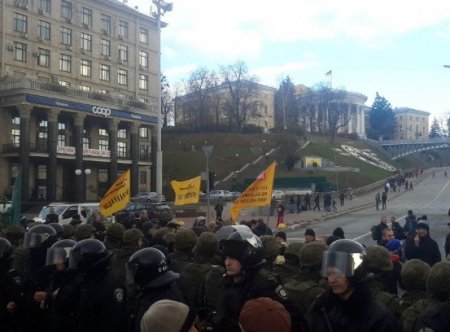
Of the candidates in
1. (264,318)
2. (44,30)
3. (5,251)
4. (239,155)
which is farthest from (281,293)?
(239,155)

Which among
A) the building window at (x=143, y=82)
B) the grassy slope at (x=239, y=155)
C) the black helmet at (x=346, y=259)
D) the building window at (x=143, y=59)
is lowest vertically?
the black helmet at (x=346, y=259)

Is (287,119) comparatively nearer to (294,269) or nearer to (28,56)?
(28,56)

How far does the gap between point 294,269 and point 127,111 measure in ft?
189

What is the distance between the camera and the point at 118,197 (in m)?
15.7

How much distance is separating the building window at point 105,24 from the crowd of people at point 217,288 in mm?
60998

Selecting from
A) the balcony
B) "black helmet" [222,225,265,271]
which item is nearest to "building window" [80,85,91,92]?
the balcony

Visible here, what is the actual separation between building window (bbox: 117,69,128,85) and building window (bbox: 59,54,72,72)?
726 centimetres

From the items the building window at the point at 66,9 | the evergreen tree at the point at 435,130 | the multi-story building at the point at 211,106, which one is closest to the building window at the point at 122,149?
the building window at the point at 66,9

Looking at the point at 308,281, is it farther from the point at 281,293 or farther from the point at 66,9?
the point at 66,9

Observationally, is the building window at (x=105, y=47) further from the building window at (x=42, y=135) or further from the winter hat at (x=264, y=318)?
the winter hat at (x=264, y=318)

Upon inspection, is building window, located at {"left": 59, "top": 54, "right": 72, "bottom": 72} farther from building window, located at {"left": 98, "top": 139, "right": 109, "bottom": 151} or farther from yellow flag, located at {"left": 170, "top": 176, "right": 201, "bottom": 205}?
yellow flag, located at {"left": 170, "top": 176, "right": 201, "bottom": 205}

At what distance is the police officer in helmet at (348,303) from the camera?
12.2 feet

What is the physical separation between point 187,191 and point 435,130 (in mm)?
158149

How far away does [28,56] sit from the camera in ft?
186
